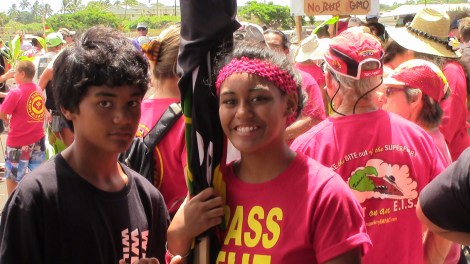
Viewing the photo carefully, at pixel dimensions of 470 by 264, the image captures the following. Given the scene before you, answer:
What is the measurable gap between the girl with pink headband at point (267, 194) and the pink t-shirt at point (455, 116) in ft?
7.48

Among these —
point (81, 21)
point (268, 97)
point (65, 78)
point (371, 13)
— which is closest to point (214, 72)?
point (268, 97)

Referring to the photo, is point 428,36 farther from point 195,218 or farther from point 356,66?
point 195,218

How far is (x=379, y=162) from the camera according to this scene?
8.75 feet

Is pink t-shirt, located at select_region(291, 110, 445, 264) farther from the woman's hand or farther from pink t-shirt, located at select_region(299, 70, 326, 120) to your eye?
pink t-shirt, located at select_region(299, 70, 326, 120)

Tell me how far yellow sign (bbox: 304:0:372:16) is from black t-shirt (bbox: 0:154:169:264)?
5356 millimetres

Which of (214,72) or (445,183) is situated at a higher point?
(214,72)

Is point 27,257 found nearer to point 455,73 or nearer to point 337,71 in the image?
point 337,71

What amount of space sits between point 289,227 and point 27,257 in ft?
2.56

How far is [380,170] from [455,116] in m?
1.70

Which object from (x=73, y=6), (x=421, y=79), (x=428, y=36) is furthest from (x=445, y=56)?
(x=73, y=6)

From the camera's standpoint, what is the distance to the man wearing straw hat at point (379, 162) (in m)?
2.66

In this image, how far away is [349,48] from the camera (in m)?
2.79

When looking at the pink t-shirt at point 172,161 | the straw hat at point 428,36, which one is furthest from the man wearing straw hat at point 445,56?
the pink t-shirt at point 172,161

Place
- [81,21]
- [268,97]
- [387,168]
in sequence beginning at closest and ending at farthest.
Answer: [268,97] < [387,168] < [81,21]
